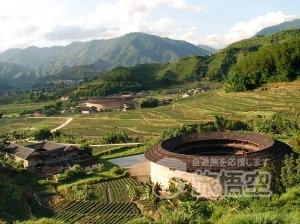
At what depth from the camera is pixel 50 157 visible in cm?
3984

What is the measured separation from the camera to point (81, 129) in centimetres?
6356

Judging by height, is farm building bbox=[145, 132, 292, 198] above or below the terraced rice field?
above

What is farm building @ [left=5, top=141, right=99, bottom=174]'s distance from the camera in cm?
3869

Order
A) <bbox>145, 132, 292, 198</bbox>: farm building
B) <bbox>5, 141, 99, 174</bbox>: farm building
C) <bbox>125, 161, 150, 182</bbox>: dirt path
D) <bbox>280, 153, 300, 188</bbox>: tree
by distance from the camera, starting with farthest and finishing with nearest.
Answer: <bbox>5, 141, 99, 174</bbox>: farm building
<bbox>125, 161, 150, 182</bbox>: dirt path
<bbox>145, 132, 292, 198</bbox>: farm building
<bbox>280, 153, 300, 188</bbox>: tree

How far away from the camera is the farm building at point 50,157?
38688 mm

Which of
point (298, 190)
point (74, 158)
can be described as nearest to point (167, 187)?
point (298, 190)

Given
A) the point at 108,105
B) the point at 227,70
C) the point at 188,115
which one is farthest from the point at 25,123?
the point at 227,70

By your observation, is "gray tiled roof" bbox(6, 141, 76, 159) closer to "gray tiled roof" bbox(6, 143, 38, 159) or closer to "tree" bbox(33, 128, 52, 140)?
"gray tiled roof" bbox(6, 143, 38, 159)

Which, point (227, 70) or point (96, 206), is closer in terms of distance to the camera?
point (96, 206)

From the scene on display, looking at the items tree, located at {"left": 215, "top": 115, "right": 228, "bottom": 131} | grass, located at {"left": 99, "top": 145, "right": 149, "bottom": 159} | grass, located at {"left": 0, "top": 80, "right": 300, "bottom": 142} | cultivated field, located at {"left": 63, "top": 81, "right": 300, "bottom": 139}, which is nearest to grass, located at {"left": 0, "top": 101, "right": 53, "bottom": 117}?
grass, located at {"left": 0, "top": 80, "right": 300, "bottom": 142}

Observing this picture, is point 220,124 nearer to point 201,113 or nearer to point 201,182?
point 201,113

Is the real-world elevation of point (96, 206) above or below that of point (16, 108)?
below

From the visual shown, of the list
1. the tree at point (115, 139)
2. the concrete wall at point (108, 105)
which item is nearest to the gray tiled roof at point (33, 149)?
the tree at point (115, 139)

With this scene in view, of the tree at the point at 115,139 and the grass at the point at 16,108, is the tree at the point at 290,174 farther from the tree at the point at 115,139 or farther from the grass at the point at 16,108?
the grass at the point at 16,108
